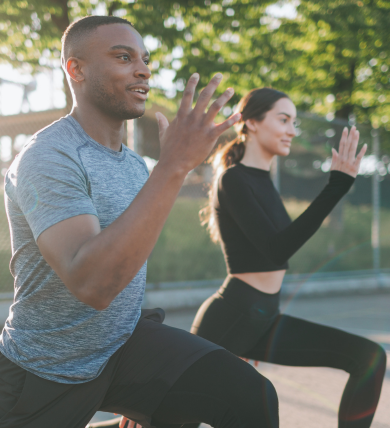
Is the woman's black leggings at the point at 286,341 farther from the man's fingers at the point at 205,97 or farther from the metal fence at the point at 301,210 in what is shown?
the metal fence at the point at 301,210

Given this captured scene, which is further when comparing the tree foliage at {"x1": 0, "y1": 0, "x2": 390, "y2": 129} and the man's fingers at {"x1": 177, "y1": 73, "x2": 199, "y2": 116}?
the tree foliage at {"x1": 0, "y1": 0, "x2": 390, "y2": 129}

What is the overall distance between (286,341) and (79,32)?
1844mm

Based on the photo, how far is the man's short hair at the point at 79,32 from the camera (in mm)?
1817

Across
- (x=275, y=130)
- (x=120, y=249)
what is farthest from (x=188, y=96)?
(x=275, y=130)

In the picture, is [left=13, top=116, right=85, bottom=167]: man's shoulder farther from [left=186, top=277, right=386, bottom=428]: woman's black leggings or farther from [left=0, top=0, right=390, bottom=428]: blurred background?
[left=0, top=0, right=390, bottom=428]: blurred background

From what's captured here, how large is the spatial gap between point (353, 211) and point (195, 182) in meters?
3.95

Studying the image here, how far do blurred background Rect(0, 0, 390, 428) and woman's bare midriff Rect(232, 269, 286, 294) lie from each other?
3.33 meters

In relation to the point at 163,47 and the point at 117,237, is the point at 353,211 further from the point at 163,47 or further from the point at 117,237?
the point at 117,237

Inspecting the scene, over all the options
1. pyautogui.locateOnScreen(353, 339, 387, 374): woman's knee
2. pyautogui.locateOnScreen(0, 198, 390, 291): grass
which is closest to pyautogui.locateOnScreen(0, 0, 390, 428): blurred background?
pyautogui.locateOnScreen(0, 198, 390, 291): grass

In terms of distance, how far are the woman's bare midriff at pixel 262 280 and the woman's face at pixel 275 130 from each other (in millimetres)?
763

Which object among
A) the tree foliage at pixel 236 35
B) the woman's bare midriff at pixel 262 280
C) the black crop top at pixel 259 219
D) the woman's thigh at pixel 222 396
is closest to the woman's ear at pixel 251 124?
the black crop top at pixel 259 219

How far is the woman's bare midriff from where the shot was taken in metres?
2.69

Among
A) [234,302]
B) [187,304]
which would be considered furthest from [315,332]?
[187,304]

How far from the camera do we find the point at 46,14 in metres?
7.95
